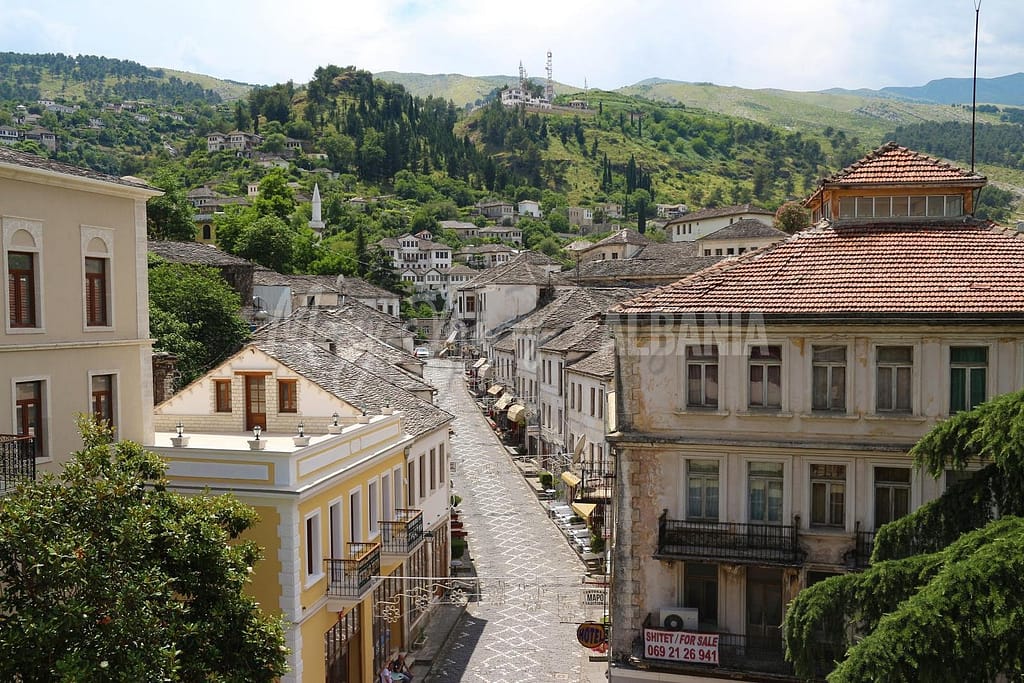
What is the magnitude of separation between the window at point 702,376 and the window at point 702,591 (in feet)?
11.6

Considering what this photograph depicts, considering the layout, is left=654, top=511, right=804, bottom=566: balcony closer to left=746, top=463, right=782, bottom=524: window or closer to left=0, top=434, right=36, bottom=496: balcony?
left=746, top=463, right=782, bottom=524: window

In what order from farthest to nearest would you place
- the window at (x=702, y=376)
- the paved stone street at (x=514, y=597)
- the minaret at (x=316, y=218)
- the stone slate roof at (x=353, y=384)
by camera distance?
1. the minaret at (x=316, y=218)
2. the stone slate roof at (x=353, y=384)
3. the paved stone street at (x=514, y=597)
4. the window at (x=702, y=376)

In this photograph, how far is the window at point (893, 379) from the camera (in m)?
18.7

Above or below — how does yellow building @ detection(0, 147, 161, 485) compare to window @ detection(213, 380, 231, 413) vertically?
above

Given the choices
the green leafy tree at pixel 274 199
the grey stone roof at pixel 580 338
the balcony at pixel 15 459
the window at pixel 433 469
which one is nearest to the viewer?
the balcony at pixel 15 459

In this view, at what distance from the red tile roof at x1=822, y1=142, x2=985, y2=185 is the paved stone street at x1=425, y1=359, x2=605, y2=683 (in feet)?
48.0

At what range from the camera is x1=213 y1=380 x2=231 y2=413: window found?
26.4m

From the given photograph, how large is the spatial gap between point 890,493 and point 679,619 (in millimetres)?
5154

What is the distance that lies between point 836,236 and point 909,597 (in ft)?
34.1

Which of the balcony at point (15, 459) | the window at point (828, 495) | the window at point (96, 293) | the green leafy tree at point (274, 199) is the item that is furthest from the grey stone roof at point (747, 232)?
the green leafy tree at point (274, 199)

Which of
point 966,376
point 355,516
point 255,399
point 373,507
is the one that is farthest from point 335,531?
point 966,376

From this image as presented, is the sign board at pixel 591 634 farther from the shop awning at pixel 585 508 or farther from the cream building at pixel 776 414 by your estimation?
the shop awning at pixel 585 508

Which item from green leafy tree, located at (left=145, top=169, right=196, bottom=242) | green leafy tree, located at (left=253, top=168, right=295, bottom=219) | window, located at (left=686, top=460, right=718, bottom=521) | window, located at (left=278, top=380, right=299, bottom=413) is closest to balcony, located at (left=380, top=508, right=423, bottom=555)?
window, located at (left=278, top=380, right=299, bottom=413)

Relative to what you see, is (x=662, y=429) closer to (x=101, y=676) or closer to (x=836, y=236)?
(x=836, y=236)
